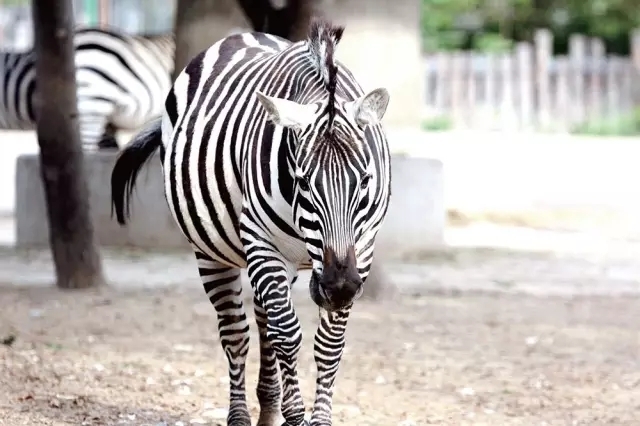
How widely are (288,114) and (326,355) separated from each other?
0.97 m

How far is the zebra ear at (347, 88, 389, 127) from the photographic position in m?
3.97

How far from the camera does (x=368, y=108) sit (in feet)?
13.1

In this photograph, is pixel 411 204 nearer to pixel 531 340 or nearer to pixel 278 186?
pixel 531 340

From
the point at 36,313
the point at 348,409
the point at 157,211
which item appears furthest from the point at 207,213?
the point at 157,211

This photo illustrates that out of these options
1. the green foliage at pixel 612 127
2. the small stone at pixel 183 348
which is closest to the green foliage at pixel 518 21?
the green foliage at pixel 612 127

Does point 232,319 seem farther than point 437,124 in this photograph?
No

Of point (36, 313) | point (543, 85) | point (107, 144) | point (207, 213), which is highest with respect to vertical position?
point (207, 213)

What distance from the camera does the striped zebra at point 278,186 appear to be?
390cm

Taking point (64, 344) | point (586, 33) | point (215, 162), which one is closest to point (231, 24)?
point (64, 344)

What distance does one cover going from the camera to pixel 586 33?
27.6 meters

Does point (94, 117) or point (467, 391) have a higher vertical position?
point (94, 117)

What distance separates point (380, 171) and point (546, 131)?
17338 millimetres

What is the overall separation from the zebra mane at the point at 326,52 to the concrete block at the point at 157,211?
6.01 m

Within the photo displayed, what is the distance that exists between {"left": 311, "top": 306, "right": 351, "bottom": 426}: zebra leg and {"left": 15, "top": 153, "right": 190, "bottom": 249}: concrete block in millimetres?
6092
